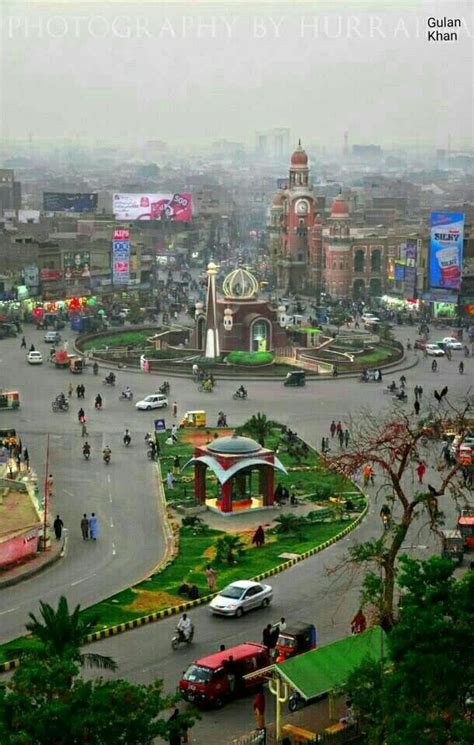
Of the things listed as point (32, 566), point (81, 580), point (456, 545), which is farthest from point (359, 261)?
point (81, 580)

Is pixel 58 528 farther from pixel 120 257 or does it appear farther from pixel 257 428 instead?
pixel 120 257

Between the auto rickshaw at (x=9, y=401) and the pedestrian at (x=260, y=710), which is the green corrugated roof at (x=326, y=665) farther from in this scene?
the auto rickshaw at (x=9, y=401)

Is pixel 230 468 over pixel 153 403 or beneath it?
over

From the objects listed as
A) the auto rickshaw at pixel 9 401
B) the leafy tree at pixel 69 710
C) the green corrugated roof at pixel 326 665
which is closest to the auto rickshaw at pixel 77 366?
the auto rickshaw at pixel 9 401

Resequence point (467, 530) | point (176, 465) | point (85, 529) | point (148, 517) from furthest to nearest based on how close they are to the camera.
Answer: point (176, 465) < point (148, 517) < point (85, 529) < point (467, 530)

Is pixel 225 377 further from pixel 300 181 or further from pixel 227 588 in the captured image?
pixel 300 181

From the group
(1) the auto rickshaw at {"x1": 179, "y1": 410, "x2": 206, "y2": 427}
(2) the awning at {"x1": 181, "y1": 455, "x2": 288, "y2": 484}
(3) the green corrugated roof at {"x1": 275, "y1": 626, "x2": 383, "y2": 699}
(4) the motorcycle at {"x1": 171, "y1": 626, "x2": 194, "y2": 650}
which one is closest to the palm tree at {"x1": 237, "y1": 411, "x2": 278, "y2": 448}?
(2) the awning at {"x1": 181, "y1": 455, "x2": 288, "y2": 484}
